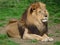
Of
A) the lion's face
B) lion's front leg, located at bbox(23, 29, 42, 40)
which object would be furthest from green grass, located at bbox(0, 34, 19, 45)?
the lion's face

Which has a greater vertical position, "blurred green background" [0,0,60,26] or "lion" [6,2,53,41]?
"lion" [6,2,53,41]

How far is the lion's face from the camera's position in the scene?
7.04 m

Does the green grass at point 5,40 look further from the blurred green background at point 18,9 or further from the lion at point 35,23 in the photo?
the blurred green background at point 18,9

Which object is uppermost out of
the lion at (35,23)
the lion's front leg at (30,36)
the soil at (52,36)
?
the lion at (35,23)

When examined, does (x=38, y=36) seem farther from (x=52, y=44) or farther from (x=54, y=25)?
(x=54, y=25)

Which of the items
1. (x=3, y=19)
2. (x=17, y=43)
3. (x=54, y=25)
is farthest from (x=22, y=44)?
(x=3, y=19)

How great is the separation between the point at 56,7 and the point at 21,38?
5.43 m

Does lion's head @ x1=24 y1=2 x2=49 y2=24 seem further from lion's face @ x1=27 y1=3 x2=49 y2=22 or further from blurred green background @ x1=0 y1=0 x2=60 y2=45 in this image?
blurred green background @ x1=0 y1=0 x2=60 y2=45

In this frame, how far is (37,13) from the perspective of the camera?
716cm

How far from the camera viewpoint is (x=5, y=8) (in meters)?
13.2

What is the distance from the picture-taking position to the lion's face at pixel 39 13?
7039 millimetres

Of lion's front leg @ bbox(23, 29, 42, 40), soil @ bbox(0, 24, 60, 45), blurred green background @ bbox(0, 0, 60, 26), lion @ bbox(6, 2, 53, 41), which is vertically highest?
lion @ bbox(6, 2, 53, 41)

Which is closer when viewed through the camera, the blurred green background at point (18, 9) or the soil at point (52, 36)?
the soil at point (52, 36)

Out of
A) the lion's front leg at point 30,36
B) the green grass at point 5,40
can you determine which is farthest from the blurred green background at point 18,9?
the lion's front leg at point 30,36
